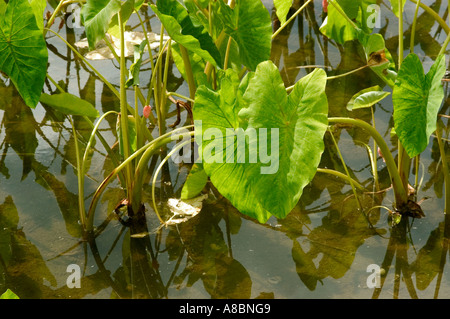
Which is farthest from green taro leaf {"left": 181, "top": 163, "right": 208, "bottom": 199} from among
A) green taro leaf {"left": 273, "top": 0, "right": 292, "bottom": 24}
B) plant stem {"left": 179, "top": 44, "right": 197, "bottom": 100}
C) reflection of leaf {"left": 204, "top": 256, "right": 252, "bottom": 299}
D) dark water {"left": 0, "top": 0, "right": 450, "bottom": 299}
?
green taro leaf {"left": 273, "top": 0, "right": 292, "bottom": 24}

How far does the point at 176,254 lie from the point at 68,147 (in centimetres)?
78

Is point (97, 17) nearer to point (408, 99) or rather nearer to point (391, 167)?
point (408, 99)

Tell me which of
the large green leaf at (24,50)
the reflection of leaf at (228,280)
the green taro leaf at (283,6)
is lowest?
the reflection of leaf at (228,280)

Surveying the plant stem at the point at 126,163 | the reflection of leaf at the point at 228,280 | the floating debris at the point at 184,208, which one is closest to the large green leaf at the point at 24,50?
the plant stem at the point at 126,163

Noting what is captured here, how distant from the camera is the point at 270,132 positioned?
62.8 inches

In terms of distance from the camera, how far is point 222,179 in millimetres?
1694

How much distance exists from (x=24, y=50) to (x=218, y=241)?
82 cm

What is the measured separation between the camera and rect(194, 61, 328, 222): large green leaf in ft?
5.16

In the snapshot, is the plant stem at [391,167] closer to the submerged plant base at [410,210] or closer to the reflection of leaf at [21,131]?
the submerged plant base at [410,210]

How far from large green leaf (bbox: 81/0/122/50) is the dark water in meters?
0.70

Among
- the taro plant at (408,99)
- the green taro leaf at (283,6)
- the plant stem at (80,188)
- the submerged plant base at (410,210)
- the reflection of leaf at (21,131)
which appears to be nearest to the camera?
the taro plant at (408,99)

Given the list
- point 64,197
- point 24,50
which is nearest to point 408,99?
point 24,50

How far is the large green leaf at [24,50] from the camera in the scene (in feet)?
5.79

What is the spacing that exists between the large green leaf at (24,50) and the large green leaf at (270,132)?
48cm
